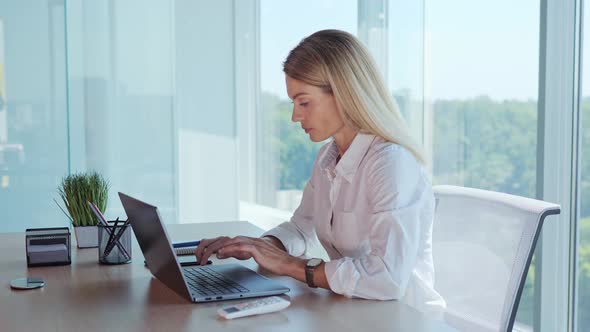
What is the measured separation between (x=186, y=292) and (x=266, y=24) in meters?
3.42

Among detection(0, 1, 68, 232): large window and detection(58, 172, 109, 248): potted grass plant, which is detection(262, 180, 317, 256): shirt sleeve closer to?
detection(58, 172, 109, 248): potted grass plant

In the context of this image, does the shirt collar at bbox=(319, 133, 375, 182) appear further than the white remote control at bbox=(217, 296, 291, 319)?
Yes

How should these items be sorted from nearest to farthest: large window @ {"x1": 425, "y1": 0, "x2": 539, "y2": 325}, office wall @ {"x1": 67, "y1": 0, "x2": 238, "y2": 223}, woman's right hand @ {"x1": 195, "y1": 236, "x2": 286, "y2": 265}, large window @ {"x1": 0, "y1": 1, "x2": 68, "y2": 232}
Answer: woman's right hand @ {"x1": 195, "y1": 236, "x2": 286, "y2": 265} → large window @ {"x1": 425, "y1": 0, "x2": 539, "y2": 325} → large window @ {"x1": 0, "y1": 1, "x2": 68, "y2": 232} → office wall @ {"x1": 67, "y1": 0, "x2": 238, "y2": 223}

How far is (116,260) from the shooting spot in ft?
6.18

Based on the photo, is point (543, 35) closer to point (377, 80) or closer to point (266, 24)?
point (377, 80)

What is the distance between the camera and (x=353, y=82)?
72.2 inches

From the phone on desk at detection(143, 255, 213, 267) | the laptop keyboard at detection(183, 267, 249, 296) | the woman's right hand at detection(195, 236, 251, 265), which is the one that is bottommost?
the phone on desk at detection(143, 255, 213, 267)

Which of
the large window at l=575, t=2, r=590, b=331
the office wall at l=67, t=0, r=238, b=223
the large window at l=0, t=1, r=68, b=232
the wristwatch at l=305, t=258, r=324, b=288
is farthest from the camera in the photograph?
the office wall at l=67, t=0, r=238, b=223

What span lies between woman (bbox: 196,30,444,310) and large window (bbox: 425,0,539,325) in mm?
1112

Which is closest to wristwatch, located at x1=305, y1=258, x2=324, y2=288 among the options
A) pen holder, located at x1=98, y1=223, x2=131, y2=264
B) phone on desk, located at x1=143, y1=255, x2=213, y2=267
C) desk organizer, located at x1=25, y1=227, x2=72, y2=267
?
phone on desk, located at x1=143, y1=255, x2=213, y2=267

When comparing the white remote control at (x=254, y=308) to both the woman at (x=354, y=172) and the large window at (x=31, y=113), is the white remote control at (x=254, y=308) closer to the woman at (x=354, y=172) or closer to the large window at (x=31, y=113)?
the woman at (x=354, y=172)

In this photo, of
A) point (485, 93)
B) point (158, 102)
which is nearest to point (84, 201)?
point (158, 102)

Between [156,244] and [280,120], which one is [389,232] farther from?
[280,120]

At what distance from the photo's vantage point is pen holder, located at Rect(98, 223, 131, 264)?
73.7 inches
